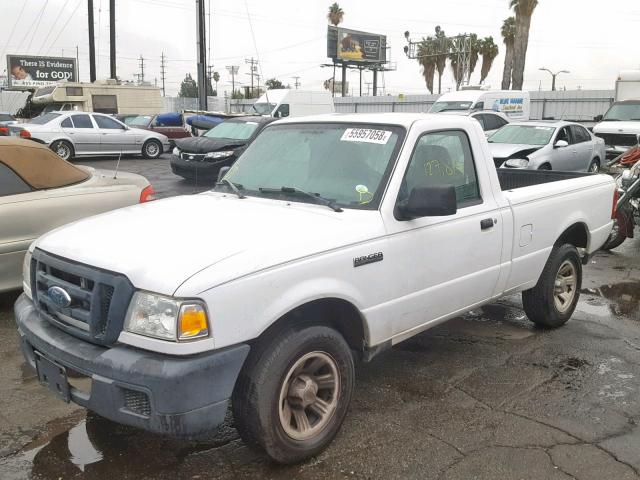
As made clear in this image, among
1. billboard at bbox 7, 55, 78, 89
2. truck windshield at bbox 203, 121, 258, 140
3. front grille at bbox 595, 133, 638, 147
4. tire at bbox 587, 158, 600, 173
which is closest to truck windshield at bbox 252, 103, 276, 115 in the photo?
truck windshield at bbox 203, 121, 258, 140

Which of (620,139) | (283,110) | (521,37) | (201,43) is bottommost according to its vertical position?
(620,139)

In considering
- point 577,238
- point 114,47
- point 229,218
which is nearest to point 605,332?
point 577,238

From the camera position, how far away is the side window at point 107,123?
19.3 m

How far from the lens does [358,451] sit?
3.31 metres

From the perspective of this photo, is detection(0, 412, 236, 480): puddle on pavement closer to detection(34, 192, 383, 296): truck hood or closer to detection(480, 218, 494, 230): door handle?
detection(34, 192, 383, 296): truck hood

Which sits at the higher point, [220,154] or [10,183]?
[10,183]

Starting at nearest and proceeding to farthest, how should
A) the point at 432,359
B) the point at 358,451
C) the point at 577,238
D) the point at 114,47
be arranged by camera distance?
1. the point at 358,451
2. the point at 432,359
3. the point at 577,238
4. the point at 114,47

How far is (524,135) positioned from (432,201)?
38.7 feet

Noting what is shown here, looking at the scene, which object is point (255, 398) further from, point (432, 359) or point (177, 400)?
point (432, 359)

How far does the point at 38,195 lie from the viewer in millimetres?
5516

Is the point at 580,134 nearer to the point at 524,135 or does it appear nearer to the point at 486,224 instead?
the point at 524,135

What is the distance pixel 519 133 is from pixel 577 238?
9.47 meters

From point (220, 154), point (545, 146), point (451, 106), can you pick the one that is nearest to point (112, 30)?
point (451, 106)

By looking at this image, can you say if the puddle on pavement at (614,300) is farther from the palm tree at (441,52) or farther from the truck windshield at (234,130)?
the palm tree at (441,52)
